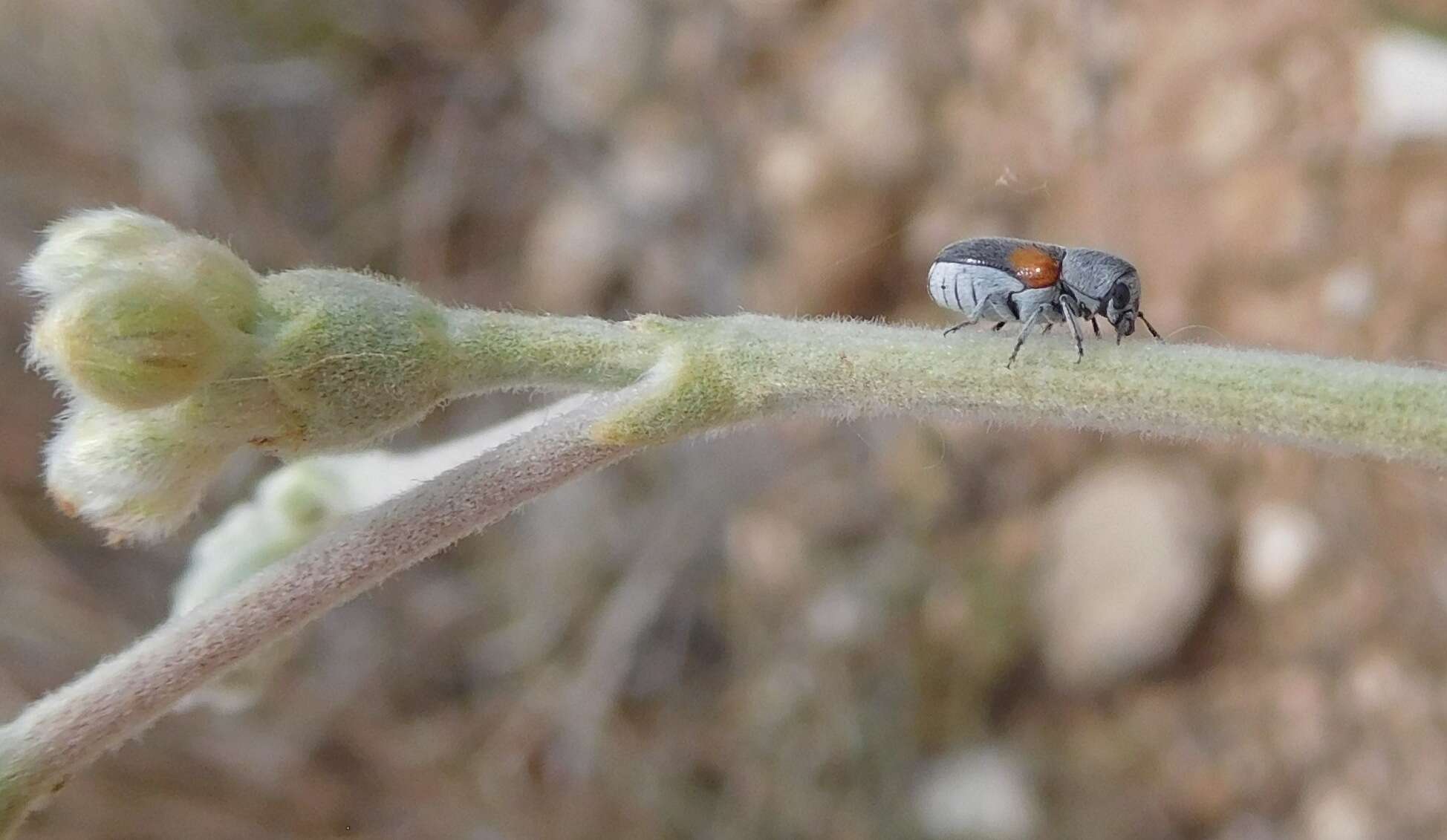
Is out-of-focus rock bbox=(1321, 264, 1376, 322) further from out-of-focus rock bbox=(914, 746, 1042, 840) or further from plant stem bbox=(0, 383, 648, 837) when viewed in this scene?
plant stem bbox=(0, 383, 648, 837)

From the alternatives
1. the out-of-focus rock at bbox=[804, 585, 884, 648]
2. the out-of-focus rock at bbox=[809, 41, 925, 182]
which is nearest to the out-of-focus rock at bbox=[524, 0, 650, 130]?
the out-of-focus rock at bbox=[809, 41, 925, 182]

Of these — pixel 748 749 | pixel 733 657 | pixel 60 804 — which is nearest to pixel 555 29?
pixel 733 657

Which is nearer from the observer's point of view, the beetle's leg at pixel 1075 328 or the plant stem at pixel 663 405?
the plant stem at pixel 663 405

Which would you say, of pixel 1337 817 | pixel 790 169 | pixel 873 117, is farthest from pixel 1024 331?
pixel 790 169

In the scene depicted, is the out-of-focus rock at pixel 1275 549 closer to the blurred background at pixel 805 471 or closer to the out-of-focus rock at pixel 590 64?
the blurred background at pixel 805 471

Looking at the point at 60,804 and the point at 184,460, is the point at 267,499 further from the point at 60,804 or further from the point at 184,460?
the point at 60,804

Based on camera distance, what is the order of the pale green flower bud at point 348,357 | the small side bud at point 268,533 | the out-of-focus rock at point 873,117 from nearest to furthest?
the pale green flower bud at point 348,357
the small side bud at point 268,533
the out-of-focus rock at point 873,117

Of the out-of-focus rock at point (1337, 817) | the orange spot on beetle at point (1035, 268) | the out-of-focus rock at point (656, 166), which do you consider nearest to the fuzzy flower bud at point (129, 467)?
the orange spot on beetle at point (1035, 268)
